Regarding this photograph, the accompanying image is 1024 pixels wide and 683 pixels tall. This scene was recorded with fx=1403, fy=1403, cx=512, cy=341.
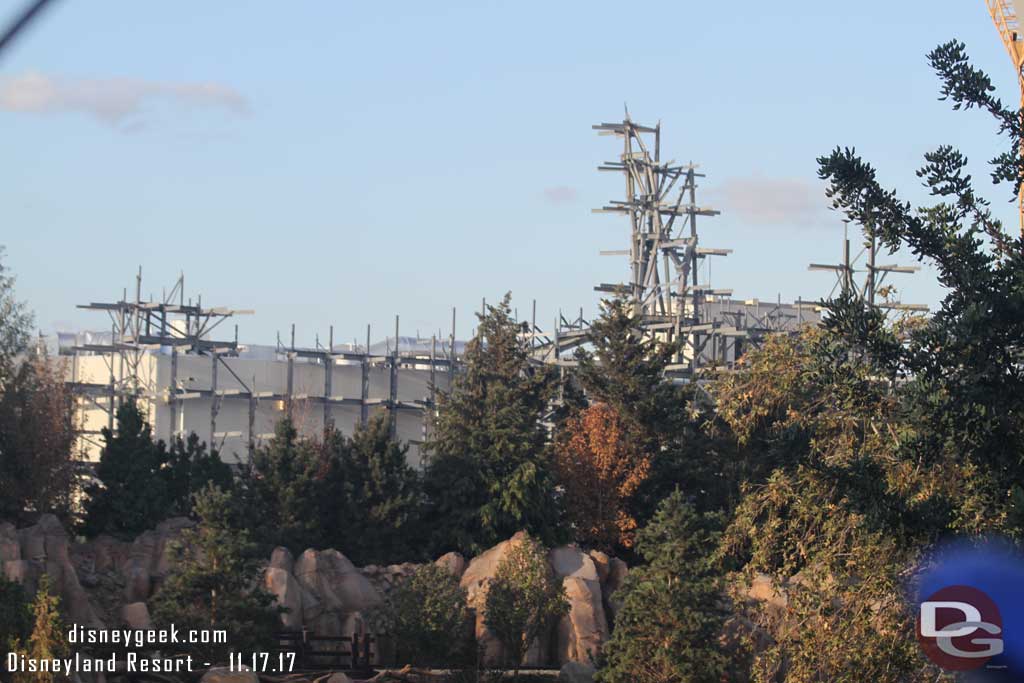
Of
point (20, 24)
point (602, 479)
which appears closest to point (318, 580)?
point (602, 479)

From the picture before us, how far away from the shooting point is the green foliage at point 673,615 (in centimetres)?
2391

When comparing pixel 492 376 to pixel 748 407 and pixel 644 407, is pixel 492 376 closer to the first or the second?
pixel 644 407

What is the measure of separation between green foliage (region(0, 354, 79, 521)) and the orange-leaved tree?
12.3 metres

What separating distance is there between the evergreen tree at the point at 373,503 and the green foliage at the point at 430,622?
4556 millimetres

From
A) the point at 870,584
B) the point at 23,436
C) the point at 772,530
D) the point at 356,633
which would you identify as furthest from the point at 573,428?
the point at 870,584

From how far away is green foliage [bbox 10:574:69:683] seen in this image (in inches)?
766

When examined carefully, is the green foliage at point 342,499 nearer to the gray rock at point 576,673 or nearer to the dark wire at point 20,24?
the gray rock at point 576,673

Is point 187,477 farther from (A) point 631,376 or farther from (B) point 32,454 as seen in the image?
(A) point 631,376

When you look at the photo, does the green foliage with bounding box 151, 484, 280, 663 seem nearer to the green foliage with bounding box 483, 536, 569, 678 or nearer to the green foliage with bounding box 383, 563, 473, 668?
the green foliage with bounding box 383, 563, 473, 668

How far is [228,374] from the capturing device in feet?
171

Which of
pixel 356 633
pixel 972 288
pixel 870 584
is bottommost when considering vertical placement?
pixel 356 633

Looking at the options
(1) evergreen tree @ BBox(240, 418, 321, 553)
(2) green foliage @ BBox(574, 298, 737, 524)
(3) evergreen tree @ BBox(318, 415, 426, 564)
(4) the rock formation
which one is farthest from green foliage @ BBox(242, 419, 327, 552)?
(2) green foliage @ BBox(574, 298, 737, 524)

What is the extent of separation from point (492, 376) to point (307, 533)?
681 centimetres

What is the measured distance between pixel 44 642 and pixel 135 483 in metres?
14.1
